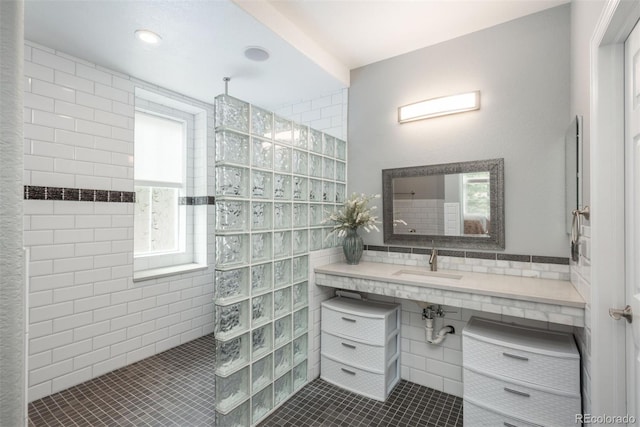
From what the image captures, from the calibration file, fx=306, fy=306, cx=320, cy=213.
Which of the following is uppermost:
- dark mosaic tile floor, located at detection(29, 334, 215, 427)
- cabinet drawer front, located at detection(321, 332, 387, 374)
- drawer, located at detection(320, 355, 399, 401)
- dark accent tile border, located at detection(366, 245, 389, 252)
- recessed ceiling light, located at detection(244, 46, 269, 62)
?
recessed ceiling light, located at detection(244, 46, 269, 62)

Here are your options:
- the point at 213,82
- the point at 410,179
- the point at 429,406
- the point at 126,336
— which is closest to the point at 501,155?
the point at 410,179

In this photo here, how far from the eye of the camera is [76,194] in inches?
93.2

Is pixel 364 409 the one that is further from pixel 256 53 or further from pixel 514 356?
pixel 256 53

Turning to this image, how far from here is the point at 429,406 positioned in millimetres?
2150

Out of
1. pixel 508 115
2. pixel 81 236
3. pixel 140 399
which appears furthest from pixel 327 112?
pixel 140 399

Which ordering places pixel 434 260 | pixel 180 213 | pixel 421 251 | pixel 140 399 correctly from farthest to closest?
pixel 180 213, pixel 421 251, pixel 434 260, pixel 140 399

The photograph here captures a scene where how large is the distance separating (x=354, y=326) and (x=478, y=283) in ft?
3.06

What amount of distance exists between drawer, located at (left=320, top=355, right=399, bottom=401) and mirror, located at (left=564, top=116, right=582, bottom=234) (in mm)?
1607

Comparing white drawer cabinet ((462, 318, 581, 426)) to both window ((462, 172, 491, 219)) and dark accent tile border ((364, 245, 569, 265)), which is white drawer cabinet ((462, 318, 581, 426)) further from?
window ((462, 172, 491, 219))

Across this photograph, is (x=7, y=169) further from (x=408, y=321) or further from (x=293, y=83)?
(x=293, y=83)

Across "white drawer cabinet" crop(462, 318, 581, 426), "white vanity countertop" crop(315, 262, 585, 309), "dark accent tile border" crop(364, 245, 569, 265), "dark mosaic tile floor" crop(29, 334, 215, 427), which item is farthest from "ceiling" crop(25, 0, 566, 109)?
"dark mosaic tile floor" crop(29, 334, 215, 427)

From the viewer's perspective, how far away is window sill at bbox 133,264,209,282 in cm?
279

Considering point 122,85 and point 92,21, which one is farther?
point 122,85

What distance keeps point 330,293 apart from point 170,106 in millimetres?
2533
